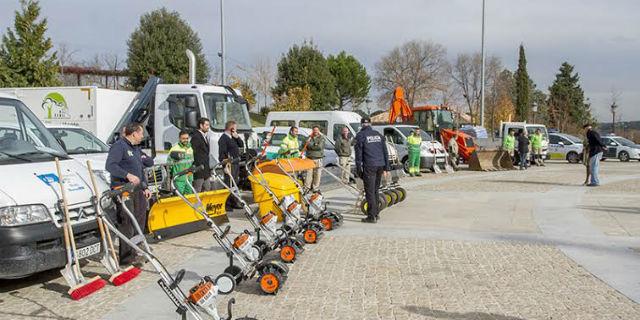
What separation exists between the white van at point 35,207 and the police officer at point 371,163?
16.5 ft

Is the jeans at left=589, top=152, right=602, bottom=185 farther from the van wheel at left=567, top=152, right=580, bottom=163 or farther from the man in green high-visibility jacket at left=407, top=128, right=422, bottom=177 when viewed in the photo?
the van wheel at left=567, top=152, right=580, bottom=163

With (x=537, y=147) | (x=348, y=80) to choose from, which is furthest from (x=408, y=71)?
(x=537, y=147)

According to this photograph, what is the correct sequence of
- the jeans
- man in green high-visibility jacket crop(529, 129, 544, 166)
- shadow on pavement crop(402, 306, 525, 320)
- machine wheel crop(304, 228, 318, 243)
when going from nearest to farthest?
shadow on pavement crop(402, 306, 525, 320), machine wheel crop(304, 228, 318, 243), the jeans, man in green high-visibility jacket crop(529, 129, 544, 166)

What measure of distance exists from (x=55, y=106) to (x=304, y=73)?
32.6m

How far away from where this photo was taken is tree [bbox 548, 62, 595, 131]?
64.2m

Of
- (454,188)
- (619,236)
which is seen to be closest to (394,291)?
(619,236)

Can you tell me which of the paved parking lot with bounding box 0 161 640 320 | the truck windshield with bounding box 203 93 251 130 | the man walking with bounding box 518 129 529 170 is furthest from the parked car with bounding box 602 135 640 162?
the truck windshield with bounding box 203 93 251 130

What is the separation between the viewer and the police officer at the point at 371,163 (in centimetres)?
1057

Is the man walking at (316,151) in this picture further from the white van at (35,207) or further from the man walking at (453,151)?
the man walking at (453,151)

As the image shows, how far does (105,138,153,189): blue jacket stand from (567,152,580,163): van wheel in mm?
27276

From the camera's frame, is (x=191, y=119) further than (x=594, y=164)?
No

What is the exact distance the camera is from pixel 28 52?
23.4 meters

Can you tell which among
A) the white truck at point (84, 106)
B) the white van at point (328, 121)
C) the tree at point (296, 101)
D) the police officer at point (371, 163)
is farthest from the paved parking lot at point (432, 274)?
the tree at point (296, 101)

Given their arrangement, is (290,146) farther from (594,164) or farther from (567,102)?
(567,102)
